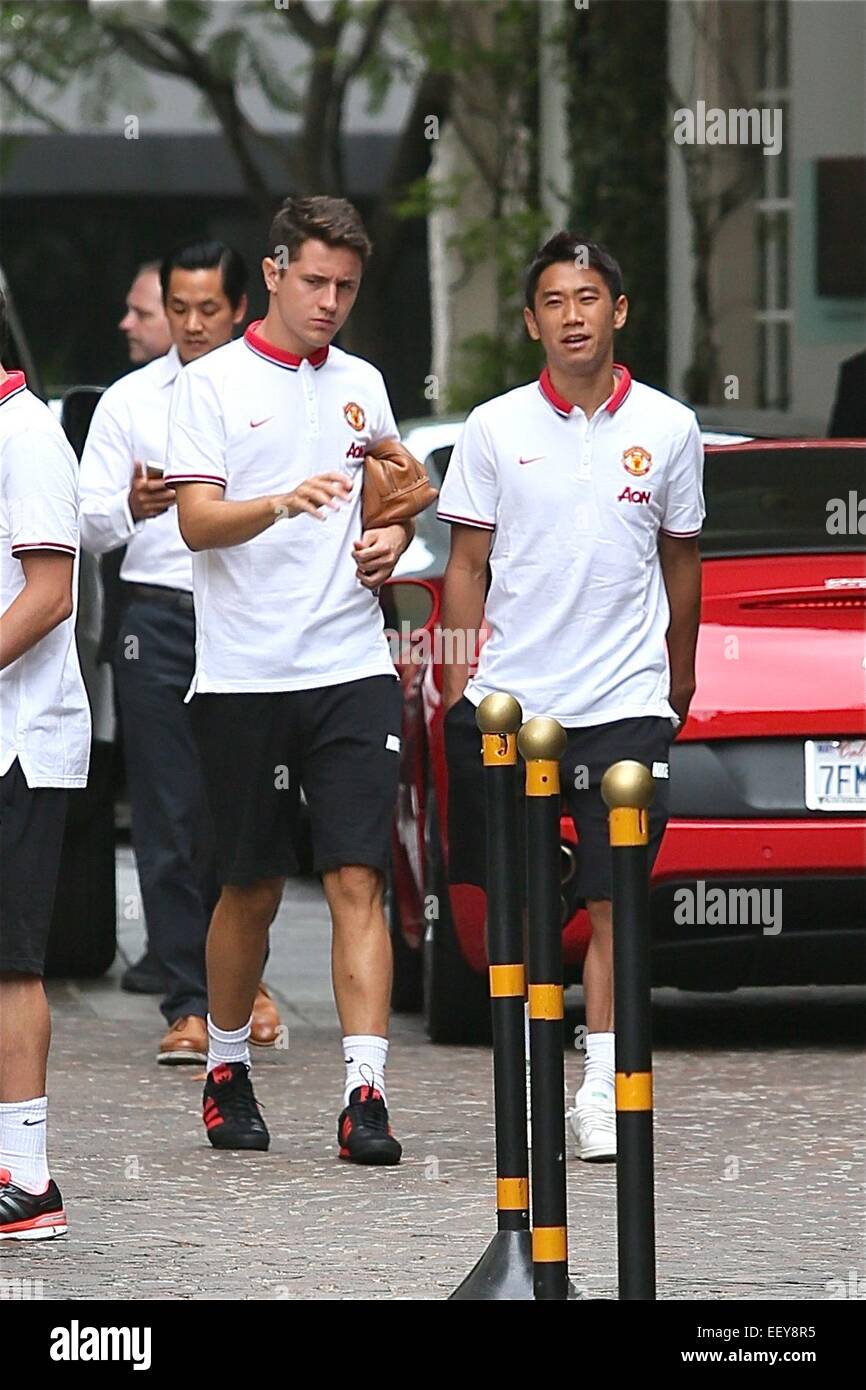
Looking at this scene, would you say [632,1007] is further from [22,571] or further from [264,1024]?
[264,1024]

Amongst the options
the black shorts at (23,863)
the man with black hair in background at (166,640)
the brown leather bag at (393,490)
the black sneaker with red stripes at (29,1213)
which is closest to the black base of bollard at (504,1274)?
the black sneaker with red stripes at (29,1213)

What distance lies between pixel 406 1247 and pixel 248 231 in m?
27.1

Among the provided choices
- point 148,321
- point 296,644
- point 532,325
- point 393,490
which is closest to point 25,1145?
point 296,644

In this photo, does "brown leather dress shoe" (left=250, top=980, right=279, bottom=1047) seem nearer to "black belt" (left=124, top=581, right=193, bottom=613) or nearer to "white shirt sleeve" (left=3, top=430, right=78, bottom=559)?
"black belt" (left=124, top=581, right=193, bottom=613)

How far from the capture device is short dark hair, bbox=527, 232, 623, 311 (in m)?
6.58

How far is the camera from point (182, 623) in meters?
8.04

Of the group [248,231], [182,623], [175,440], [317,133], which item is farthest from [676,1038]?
[248,231]

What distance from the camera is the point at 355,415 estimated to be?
6.61 m

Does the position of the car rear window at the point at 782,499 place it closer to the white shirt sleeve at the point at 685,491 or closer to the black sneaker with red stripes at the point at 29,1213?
the white shirt sleeve at the point at 685,491

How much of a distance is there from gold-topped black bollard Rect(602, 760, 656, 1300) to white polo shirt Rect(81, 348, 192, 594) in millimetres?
3700

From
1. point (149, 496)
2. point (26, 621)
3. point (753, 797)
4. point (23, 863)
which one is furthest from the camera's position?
point (149, 496)

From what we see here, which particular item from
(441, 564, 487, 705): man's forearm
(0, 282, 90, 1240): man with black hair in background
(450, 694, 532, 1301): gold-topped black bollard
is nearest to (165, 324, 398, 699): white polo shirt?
(441, 564, 487, 705): man's forearm

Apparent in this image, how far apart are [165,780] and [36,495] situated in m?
2.65
